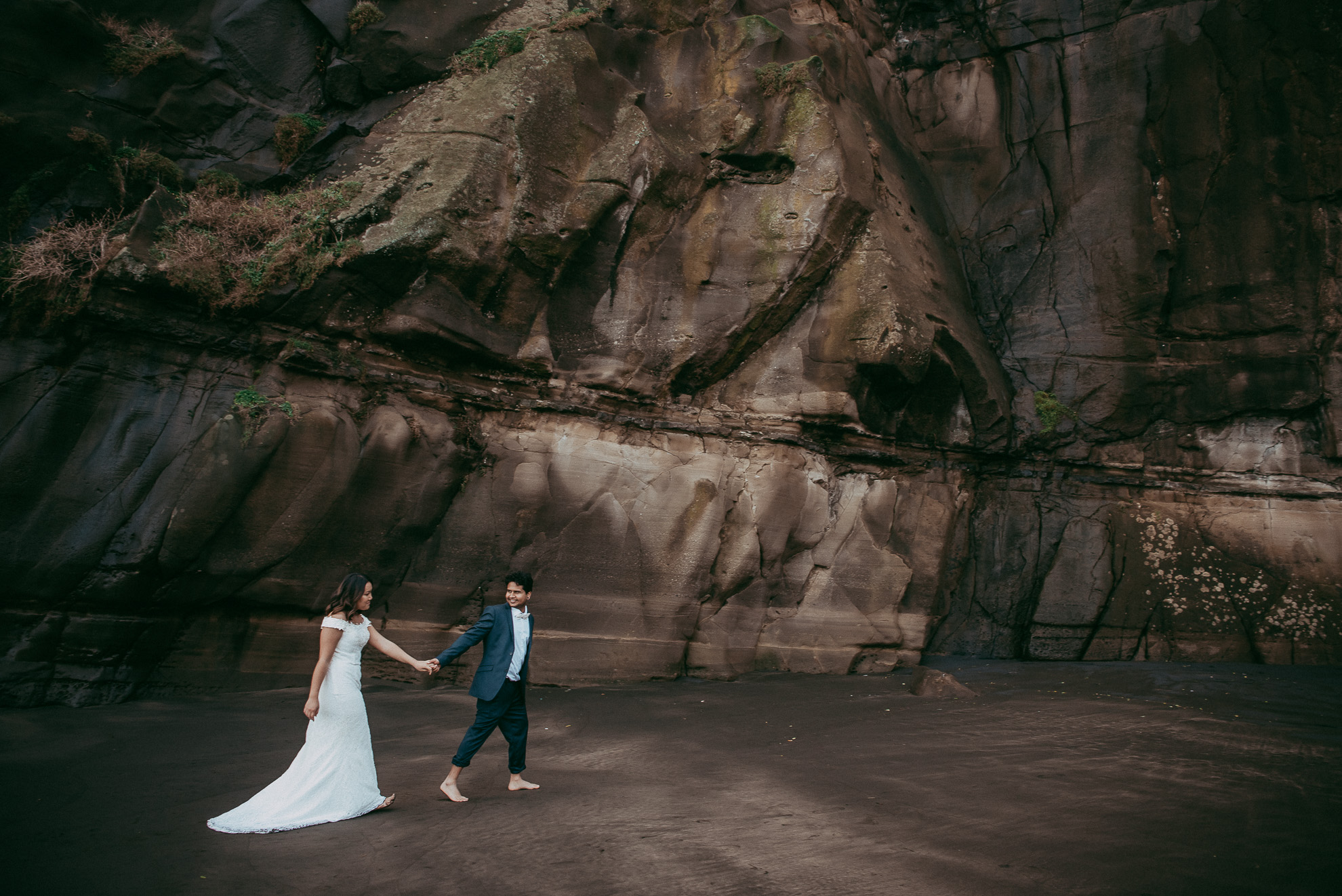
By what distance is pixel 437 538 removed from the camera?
8.83 m

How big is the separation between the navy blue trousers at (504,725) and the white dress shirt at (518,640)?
65 mm

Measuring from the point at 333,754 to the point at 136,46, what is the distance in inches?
383

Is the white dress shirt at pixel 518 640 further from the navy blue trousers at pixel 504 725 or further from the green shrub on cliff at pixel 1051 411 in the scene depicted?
the green shrub on cliff at pixel 1051 411

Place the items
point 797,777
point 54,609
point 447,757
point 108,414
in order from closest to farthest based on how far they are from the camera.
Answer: point 797,777 → point 447,757 → point 54,609 → point 108,414

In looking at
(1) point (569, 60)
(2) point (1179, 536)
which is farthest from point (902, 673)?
(1) point (569, 60)

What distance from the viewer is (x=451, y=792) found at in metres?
4.75

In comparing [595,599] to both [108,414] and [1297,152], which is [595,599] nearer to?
[108,414]

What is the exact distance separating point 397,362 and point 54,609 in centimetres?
411

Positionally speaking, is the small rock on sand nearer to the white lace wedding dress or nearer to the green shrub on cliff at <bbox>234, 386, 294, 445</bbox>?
the white lace wedding dress

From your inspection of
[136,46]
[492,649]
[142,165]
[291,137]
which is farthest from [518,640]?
[136,46]

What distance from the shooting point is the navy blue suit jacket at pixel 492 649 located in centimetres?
484

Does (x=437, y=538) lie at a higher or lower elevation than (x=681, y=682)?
higher

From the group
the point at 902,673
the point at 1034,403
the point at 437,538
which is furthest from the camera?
the point at 1034,403

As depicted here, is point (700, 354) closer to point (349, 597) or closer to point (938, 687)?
point (938, 687)
